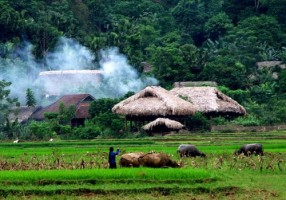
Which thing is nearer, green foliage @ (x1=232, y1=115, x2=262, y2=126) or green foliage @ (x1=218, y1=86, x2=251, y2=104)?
green foliage @ (x1=232, y1=115, x2=262, y2=126)

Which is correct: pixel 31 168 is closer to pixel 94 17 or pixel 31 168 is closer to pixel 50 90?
pixel 50 90

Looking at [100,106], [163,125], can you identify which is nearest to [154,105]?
[163,125]

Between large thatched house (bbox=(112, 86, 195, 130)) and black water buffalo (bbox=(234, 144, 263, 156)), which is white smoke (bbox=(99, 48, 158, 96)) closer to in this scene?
large thatched house (bbox=(112, 86, 195, 130))

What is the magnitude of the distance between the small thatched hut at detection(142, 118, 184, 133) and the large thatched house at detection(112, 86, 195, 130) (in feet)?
3.70

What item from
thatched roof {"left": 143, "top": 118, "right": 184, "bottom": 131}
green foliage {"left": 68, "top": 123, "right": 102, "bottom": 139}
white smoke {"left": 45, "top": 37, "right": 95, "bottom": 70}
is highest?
white smoke {"left": 45, "top": 37, "right": 95, "bottom": 70}

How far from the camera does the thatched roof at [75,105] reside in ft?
142

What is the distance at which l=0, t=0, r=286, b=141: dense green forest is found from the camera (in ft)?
153

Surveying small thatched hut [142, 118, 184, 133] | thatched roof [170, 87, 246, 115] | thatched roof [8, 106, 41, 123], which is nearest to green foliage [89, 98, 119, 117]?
small thatched hut [142, 118, 184, 133]

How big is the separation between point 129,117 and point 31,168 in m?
20.7

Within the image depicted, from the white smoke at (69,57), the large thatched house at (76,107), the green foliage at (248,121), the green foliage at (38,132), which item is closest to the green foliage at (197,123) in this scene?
the green foliage at (248,121)

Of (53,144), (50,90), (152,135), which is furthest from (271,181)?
(50,90)

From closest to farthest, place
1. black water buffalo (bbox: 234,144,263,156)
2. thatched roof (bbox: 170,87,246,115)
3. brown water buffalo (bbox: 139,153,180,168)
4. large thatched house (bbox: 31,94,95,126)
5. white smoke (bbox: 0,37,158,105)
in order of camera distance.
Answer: brown water buffalo (bbox: 139,153,180,168) → black water buffalo (bbox: 234,144,263,156) → thatched roof (bbox: 170,87,246,115) → large thatched house (bbox: 31,94,95,126) → white smoke (bbox: 0,37,158,105)

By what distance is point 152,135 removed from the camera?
3806 centimetres

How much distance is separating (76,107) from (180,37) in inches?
772
